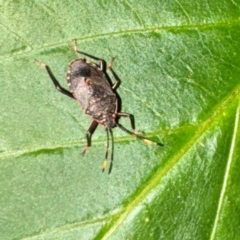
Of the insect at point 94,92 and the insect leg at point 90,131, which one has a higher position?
the insect at point 94,92

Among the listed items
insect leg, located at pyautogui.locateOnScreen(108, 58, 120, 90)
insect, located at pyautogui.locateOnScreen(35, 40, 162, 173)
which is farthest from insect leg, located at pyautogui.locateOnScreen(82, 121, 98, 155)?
insect leg, located at pyautogui.locateOnScreen(108, 58, 120, 90)

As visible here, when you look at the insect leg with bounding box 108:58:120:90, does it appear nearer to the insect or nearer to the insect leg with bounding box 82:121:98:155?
the insect

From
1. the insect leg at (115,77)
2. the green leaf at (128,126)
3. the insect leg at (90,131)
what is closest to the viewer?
the green leaf at (128,126)

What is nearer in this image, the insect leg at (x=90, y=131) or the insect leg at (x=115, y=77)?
the insect leg at (x=90, y=131)

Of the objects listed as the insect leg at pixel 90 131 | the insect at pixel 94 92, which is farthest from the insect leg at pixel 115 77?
the insect leg at pixel 90 131

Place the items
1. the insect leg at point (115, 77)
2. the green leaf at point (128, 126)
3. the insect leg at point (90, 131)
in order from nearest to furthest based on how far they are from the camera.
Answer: the green leaf at point (128, 126) → the insect leg at point (90, 131) → the insect leg at point (115, 77)

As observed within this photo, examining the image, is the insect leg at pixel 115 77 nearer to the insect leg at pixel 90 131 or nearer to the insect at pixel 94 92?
the insect at pixel 94 92
